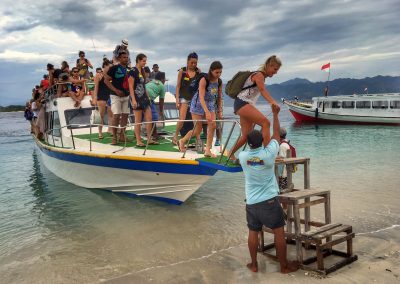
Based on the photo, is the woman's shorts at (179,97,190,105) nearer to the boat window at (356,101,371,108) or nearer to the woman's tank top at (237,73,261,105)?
the woman's tank top at (237,73,261,105)

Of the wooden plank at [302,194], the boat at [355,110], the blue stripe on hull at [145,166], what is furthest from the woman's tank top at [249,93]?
the boat at [355,110]

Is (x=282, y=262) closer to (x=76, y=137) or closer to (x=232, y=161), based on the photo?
(x=232, y=161)

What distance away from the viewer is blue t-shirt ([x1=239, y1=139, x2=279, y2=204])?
4594 millimetres

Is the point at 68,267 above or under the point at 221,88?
under

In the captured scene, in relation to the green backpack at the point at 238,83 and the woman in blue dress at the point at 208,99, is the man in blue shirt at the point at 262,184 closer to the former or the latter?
the green backpack at the point at 238,83

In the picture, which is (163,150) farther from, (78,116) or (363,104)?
(363,104)

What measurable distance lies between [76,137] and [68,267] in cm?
540

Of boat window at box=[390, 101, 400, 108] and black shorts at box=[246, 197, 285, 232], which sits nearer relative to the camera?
black shorts at box=[246, 197, 285, 232]

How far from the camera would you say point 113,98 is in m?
9.06

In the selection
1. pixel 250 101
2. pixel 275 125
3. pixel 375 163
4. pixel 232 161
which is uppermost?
pixel 250 101

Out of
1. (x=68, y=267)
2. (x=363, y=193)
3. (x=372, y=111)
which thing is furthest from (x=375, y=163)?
(x=372, y=111)

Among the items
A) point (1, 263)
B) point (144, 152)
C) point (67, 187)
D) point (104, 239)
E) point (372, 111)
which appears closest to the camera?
point (1, 263)

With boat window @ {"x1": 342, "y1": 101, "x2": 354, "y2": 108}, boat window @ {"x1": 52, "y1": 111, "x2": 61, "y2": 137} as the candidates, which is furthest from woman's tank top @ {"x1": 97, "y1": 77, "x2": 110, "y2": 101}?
boat window @ {"x1": 342, "y1": 101, "x2": 354, "y2": 108}

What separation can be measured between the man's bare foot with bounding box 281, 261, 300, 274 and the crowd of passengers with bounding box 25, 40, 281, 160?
5.91 ft
